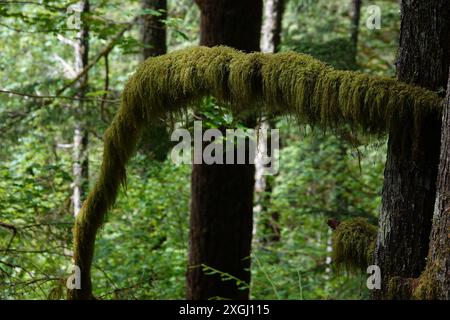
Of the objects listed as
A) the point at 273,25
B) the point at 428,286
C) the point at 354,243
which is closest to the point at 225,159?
the point at 354,243

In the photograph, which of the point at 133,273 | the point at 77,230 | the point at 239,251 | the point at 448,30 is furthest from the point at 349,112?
the point at 133,273

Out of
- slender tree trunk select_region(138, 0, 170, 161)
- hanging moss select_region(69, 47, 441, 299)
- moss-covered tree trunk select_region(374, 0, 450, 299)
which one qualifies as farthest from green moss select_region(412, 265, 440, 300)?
slender tree trunk select_region(138, 0, 170, 161)

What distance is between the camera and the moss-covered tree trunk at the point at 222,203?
612 cm

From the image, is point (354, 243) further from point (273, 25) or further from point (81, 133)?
point (273, 25)

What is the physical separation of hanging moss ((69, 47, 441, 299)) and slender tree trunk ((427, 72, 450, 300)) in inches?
8.5

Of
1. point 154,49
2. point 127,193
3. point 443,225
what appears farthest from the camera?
point 154,49

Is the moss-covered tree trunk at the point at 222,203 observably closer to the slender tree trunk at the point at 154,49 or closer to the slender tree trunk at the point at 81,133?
the slender tree trunk at the point at 154,49

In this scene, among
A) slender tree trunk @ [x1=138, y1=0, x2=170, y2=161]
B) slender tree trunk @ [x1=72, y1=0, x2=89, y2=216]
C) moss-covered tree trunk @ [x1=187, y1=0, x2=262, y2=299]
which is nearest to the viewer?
moss-covered tree trunk @ [x1=187, y1=0, x2=262, y2=299]

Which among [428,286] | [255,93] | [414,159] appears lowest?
[428,286]

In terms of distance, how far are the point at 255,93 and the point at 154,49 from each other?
26.1 feet

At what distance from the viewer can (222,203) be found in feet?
21.0

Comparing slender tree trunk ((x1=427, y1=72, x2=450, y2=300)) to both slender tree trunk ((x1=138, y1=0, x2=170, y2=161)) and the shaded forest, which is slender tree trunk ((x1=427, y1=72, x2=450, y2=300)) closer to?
the shaded forest

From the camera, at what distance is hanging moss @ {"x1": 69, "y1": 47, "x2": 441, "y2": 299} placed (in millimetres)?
2805

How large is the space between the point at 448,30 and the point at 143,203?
720cm
